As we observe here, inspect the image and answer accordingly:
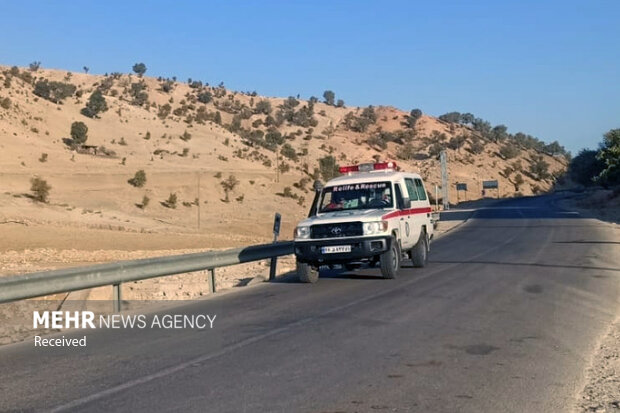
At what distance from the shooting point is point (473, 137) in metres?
118

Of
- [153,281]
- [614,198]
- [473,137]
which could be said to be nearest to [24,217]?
[153,281]

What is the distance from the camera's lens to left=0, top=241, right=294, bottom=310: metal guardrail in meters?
10.5

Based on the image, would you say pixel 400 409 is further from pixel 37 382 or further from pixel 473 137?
pixel 473 137

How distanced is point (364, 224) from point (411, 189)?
9.60 feet

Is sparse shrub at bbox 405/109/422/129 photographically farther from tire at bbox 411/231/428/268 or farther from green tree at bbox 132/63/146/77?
tire at bbox 411/231/428/268

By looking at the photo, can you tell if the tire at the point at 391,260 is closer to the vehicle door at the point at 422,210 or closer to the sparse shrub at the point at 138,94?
the vehicle door at the point at 422,210

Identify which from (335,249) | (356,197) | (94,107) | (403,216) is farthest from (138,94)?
(335,249)

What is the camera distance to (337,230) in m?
14.2

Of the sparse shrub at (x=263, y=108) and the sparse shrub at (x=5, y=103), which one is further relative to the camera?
the sparse shrub at (x=263, y=108)

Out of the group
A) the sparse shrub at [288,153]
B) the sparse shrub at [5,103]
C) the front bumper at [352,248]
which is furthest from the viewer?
the sparse shrub at [288,153]

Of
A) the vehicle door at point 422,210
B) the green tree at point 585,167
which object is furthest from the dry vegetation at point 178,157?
the vehicle door at point 422,210

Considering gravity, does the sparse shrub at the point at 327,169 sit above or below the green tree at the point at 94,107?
below

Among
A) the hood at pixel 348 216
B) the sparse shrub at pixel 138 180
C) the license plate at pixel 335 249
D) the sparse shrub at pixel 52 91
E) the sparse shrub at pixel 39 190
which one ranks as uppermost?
the sparse shrub at pixel 52 91

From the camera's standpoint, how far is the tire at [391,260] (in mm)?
14391
